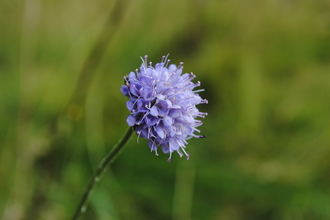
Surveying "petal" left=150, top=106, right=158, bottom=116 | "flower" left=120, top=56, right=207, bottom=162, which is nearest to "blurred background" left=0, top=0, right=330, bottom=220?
"flower" left=120, top=56, right=207, bottom=162

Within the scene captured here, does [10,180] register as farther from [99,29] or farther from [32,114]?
[99,29]

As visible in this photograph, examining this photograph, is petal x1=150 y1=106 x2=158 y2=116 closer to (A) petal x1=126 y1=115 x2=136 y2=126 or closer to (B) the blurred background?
(A) petal x1=126 y1=115 x2=136 y2=126

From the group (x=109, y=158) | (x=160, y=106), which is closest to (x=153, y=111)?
(x=160, y=106)

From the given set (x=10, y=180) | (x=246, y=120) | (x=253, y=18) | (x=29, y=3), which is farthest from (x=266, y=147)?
(x=29, y=3)

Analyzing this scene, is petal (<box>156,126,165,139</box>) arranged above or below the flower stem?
above

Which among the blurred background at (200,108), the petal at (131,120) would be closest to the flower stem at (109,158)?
the petal at (131,120)
